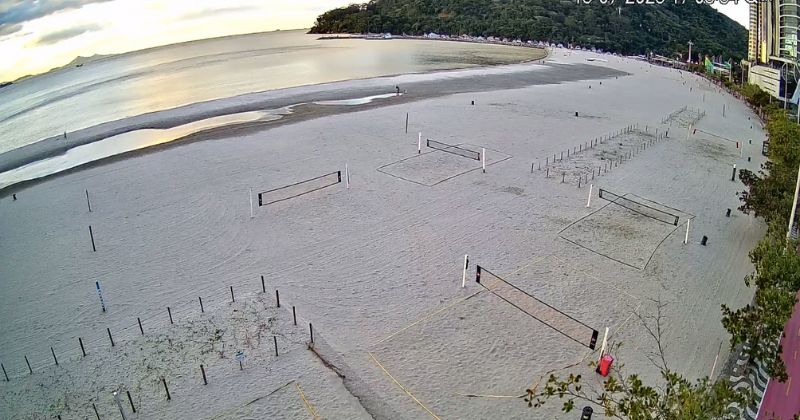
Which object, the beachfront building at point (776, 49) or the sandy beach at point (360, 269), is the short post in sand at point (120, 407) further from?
the beachfront building at point (776, 49)

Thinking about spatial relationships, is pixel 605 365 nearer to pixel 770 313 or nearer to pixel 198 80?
pixel 770 313

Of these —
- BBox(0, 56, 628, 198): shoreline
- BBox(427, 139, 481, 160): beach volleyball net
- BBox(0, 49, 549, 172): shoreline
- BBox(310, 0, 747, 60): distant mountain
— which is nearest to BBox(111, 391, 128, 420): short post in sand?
BBox(427, 139, 481, 160): beach volleyball net

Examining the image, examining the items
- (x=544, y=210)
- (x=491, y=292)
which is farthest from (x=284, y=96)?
(x=491, y=292)

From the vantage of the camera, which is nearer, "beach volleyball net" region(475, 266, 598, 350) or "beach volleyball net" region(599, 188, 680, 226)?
"beach volleyball net" region(475, 266, 598, 350)

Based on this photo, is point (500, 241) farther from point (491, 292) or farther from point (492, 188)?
point (492, 188)

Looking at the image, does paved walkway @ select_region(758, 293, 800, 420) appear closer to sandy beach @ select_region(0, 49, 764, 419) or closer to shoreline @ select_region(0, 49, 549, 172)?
sandy beach @ select_region(0, 49, 764, 419)

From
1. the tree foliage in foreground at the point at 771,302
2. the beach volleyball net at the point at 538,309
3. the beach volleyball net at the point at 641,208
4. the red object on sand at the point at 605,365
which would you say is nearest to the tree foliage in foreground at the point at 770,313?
the tree foliage in foreground at the point at 771,302
